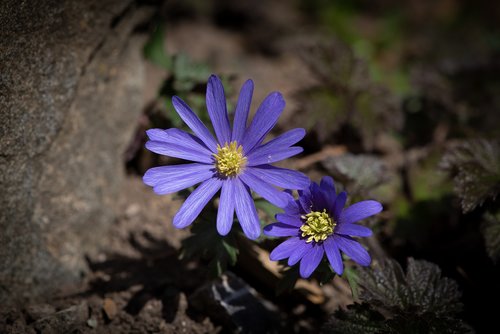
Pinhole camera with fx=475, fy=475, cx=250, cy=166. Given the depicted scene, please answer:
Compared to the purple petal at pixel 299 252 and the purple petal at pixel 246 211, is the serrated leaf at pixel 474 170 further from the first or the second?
the purple petal at pixel 246 211

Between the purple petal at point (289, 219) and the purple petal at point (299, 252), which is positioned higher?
the purple petal at point (289, 219)

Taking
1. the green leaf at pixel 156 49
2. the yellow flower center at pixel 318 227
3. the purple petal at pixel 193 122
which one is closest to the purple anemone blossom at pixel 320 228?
the yellow flower center at pixel 318 227

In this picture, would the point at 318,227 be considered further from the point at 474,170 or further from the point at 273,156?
the point at 474,170

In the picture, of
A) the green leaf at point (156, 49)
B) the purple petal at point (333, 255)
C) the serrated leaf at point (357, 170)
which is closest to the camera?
the purple petal at point (333, 255)

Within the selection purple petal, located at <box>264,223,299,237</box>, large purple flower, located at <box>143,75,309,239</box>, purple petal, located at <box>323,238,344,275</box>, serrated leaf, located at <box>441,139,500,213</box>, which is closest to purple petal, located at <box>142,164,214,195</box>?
large purple flower, located at <box>143,75,309,239</box>

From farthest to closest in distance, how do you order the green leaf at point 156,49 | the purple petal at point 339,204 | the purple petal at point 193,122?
1. the green leaf at point 156,49
2. the purple petal at point 193,122
3. the purple petal at point 339,204

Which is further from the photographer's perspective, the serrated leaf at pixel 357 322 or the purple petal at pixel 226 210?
the serrated leaf at pixel 357 322
